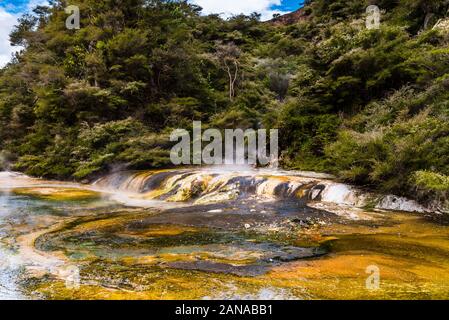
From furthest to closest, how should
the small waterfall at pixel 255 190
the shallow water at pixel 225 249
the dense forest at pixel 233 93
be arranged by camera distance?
the dense forest at pixel 233 93, the small waterfall at pixel 255 190, the shallow water at pixel 225 249

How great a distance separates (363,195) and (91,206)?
25.4 feet

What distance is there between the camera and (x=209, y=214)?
943 cm

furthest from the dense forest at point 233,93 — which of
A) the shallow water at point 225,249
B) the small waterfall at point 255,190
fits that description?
the shallow water at point 225,249

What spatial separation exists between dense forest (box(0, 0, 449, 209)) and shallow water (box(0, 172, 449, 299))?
1.90 meters

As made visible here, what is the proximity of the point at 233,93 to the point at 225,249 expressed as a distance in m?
21.4

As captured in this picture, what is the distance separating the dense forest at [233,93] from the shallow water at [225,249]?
1903 mm

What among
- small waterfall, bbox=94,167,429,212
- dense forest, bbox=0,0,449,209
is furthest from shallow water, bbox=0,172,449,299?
dense forest, bbox=0,0,449,209

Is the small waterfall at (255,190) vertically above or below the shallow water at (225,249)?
above

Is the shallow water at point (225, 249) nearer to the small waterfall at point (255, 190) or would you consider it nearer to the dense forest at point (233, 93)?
the small waterfall at point (255, 190)

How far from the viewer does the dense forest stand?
1102 cm

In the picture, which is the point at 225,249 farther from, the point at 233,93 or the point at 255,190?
the point at 233,93

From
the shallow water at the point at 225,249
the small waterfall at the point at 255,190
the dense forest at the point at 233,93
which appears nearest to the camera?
the shallow water at the point at 225,249

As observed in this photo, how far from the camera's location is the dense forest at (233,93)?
11.0 metres
